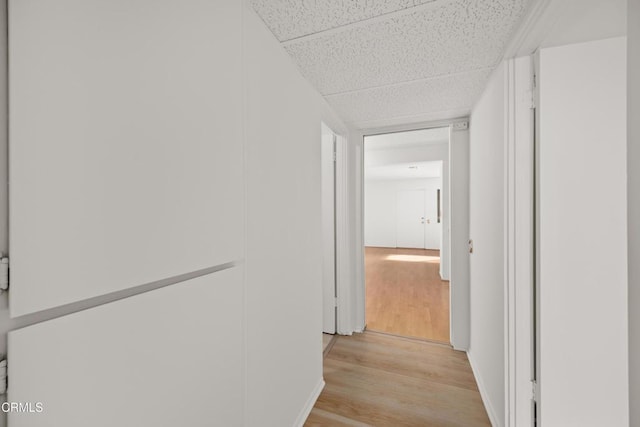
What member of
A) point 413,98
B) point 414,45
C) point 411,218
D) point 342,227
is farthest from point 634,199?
point 411,218

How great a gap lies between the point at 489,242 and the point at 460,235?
2.69 feet

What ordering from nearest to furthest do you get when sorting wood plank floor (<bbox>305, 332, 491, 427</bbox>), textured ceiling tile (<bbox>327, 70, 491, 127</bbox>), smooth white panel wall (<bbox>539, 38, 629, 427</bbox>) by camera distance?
smooth white panel wall (<bbox>539, 38, 629, 427</bbox>), wood plank floor (<bbox>305, 332, 491, 427</bbox>), textured ceiling tile (<bbox>327, 70, 491, 127</bbox>)

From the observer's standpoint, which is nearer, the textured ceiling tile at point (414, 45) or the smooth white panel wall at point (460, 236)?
the textured ceiling tile at point (414, 45)

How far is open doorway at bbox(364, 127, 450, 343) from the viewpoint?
123 inches

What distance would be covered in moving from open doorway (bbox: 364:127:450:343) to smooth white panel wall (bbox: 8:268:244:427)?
225cm

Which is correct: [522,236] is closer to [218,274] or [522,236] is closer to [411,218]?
[218,274]

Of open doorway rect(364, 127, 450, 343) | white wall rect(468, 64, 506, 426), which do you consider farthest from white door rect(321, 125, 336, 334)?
white wall rect(468, 64, 506, 426)

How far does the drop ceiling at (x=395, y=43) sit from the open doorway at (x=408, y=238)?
114 centimetres

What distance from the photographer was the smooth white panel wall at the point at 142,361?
0.46 meters

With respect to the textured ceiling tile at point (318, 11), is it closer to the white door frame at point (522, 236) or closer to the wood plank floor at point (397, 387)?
the white door frame at point (522, 236)

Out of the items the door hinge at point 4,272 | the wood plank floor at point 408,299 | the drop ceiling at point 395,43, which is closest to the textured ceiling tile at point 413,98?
the drop ceiling at point 395,43

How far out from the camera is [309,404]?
165 cm

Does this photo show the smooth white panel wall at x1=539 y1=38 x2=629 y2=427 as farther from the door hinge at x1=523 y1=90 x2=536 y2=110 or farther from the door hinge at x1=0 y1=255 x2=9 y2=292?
the door hinge at x1=0 y1=255 x2=9 y2=292

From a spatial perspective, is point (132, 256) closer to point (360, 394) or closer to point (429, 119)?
point (360, 394)
